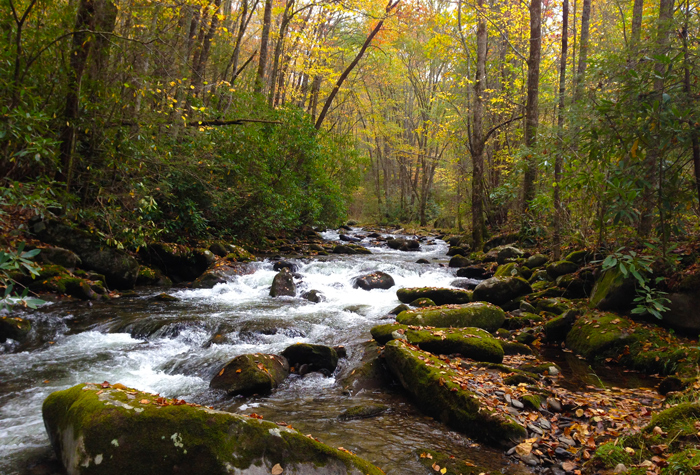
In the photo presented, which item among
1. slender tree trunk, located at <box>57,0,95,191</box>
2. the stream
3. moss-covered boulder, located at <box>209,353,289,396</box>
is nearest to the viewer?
the stream

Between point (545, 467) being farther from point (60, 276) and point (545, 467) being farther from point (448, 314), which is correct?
point (60, 276)

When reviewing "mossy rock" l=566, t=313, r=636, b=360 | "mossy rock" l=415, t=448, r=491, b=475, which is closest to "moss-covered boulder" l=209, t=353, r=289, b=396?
"mossy rock" l=415, t=448, r=491, b=475

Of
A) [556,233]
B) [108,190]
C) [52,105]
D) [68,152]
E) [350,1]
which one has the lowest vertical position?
[556,233]

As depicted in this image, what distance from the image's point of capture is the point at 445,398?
4.31m

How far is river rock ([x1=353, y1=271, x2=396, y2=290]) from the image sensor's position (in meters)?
10.8

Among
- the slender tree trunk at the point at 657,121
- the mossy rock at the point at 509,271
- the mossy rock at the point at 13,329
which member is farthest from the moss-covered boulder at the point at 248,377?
the mossy rock at the point at 509,271

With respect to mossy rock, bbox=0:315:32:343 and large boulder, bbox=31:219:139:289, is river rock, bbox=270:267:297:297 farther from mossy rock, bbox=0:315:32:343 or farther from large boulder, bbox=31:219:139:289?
mossy rock, bbox=0:315:32:343

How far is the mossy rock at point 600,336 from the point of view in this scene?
5691mm

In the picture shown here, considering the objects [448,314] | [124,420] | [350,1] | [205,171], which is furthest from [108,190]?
[350,1]

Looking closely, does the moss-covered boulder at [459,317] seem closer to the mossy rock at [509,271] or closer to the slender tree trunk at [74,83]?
the mossy rock at [509,271]

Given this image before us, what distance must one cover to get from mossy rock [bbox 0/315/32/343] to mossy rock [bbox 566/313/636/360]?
8699 millimetres

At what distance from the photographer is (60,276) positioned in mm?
7879

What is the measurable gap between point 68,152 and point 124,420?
22.8ft

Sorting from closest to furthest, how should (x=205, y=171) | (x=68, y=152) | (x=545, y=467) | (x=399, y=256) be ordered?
1. (x=545, y=467)
2. (x=68, y=152)
3. (x=205, y=171)
4. (x=399, y=256)
